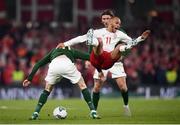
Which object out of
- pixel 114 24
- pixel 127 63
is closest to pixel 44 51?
pixel 127 63

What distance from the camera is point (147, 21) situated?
36.2 m

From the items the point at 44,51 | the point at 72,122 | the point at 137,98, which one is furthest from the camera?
the point at 44,51

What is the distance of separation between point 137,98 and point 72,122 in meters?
13.5

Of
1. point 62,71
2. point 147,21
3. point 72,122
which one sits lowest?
point 72,122

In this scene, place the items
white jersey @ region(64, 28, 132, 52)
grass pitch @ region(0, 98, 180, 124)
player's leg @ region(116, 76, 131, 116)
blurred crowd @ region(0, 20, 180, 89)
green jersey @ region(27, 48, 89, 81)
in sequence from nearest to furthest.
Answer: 1. grass pitch @ region(0, 98, 180, 124)
2. green jersey @ region(27, 48, 89, 81)
3. white jersey @ region(64, 28, 132, 52)
4. player's leg @ region(116, 76, 131, 116)
5. blurred crowd @ region(0, 20, 180, 89)

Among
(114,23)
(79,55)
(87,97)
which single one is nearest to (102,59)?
(79,55)

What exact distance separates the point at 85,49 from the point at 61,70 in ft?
51.9

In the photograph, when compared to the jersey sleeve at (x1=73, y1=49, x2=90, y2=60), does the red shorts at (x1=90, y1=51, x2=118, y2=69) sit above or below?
below

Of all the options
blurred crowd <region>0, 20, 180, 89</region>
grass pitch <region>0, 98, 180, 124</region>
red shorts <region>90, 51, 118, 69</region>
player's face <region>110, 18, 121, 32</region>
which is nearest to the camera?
grass pitch <region>0, 98, 180, 124</region>

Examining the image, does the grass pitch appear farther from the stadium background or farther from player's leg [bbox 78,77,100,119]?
the stadium background

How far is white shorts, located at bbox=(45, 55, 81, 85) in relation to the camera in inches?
704

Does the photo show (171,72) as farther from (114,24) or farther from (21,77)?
(114,24)

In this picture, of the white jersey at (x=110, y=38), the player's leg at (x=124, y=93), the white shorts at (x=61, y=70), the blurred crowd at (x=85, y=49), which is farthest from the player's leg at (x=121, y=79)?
the blurred crowd at (x=85, y=49)

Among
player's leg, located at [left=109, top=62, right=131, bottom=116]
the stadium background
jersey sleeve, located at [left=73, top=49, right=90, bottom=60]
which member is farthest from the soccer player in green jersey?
the stadium background
